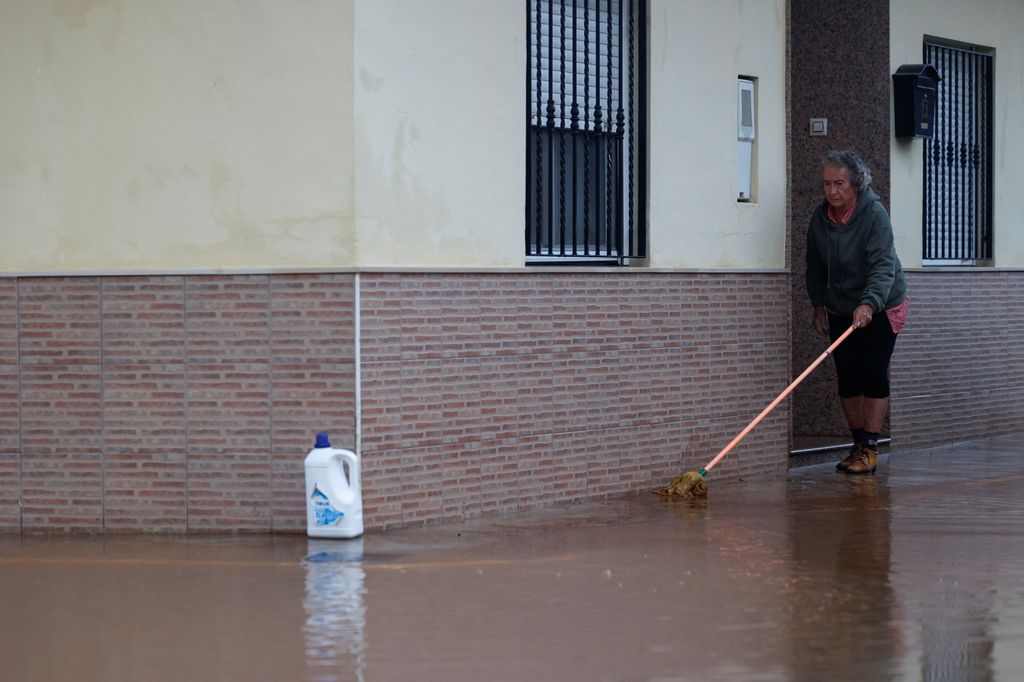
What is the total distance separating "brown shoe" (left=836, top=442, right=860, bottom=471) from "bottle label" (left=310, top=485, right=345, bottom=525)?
470 centimetres

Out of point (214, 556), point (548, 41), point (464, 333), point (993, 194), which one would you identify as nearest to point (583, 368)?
point (464, 333)

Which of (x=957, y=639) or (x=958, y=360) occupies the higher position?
(x=958, y=360)

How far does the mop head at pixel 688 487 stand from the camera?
1130 cm

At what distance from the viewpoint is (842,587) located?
8.15 metres

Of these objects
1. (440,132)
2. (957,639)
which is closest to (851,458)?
(440,132)

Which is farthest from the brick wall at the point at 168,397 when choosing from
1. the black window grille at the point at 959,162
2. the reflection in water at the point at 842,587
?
the black window grille at the point at 959,162

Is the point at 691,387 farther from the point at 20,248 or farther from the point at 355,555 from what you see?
the point at 20,248

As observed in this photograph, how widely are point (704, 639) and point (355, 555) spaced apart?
2556mm

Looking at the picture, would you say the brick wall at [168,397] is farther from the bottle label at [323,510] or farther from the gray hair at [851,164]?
the gray hair at [851,164]

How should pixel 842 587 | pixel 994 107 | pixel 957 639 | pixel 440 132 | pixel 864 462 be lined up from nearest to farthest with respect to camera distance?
pixel 957 639, pixel 842 587, pixel 440 132, pixel 864 462, pixel 994 107

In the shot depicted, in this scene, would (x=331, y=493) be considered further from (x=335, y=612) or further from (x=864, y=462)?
(x=864, y=462)

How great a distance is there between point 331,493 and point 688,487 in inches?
109

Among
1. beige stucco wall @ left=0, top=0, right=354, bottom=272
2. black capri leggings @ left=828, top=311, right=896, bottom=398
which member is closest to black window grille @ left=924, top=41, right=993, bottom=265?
black capri leggings @ left=828, top=311, right=896, bottom=398

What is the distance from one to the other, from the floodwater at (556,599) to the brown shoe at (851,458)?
1852mm
